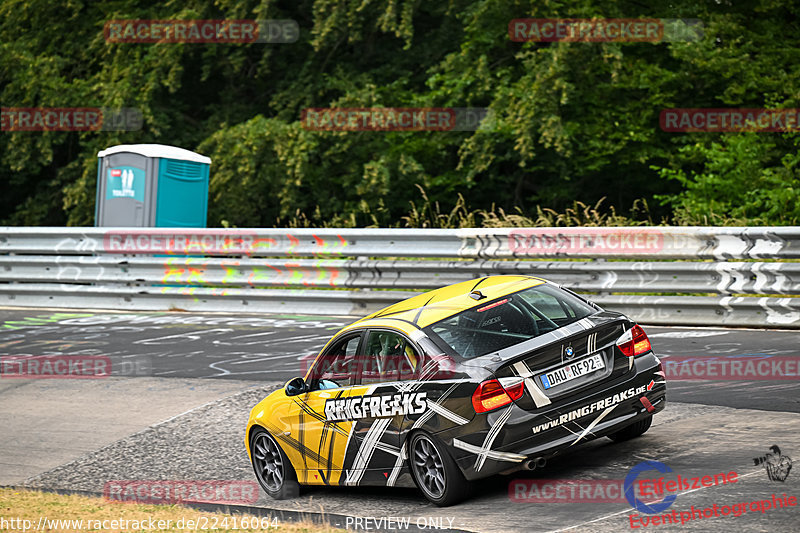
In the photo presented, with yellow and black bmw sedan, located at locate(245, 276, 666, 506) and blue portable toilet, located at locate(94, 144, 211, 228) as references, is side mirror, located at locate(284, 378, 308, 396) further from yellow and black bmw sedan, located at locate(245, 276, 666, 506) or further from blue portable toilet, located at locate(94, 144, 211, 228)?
blue portable toilet, located at locate(94, 144, 211, 228)

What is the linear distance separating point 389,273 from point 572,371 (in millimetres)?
7637

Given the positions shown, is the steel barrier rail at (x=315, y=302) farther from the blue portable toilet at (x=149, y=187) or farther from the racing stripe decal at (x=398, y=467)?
the racing stripe decal at (x=398, y=467)

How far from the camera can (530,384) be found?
6430mm

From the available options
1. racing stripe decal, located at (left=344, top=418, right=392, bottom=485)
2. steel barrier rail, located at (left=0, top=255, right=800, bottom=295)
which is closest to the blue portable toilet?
steel barrier rail, located at (left=0, top=255, right=800, bottom=295)

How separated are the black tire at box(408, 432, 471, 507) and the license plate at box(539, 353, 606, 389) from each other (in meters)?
0.77

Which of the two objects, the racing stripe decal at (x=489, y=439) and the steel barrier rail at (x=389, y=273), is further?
the steel barrier rail at (x=389, y=273)

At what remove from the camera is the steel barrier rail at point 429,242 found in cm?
1212

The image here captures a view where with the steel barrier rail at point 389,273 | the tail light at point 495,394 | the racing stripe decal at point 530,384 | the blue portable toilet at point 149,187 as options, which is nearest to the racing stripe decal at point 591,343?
the racing stripe decal at point 530,384

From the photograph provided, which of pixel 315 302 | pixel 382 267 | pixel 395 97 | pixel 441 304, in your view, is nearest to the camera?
pixel 441 304

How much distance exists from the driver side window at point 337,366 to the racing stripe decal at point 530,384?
1.31 metres

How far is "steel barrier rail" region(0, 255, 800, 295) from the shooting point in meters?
12.1

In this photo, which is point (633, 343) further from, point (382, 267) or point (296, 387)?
point (382, 267)

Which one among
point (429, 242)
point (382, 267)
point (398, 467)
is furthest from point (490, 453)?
point (382, 267)

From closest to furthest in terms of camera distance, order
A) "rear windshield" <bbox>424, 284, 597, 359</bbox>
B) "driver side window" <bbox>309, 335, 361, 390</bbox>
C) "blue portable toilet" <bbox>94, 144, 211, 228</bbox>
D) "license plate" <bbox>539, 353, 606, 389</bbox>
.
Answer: "license plate" <bbox>539, 353, 606, 389</bbox>
"rear windshield" <bbox>424, 284, 597, 359</bbox>
"driver side window" <bbox>309, 335, 361, 390</bbox>
"blue portable toilet" <bbox>94, 144, 211, 228</bbox>
